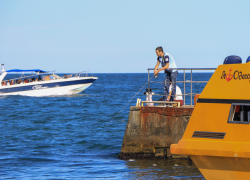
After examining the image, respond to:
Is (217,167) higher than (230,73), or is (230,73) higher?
(230,73)

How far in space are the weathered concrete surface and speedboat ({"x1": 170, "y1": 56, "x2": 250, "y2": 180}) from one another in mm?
3442

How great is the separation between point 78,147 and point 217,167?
8.29 metres

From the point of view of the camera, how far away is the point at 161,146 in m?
9.80

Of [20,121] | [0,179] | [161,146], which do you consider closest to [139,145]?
[161,146]

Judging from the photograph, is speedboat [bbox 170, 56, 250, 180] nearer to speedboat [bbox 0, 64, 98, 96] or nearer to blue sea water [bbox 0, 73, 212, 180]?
blue sea water [bbox 0, 73, 212, 180]

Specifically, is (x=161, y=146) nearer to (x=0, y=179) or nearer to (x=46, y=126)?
(x=0, y=179)

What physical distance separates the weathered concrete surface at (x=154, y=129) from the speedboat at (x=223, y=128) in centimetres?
344

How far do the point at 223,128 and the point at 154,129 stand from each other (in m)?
3.98

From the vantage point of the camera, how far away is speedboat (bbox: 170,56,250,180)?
571 cm

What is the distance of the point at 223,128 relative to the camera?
5.82 meters

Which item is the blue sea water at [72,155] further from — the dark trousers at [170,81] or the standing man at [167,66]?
the standing man at [167,66]

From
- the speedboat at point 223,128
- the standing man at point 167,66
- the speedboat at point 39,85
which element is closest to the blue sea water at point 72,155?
the standing man at point 167,66

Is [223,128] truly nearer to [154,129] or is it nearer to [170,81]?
Result: [154,129]

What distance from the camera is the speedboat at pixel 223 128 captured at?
5711mm
